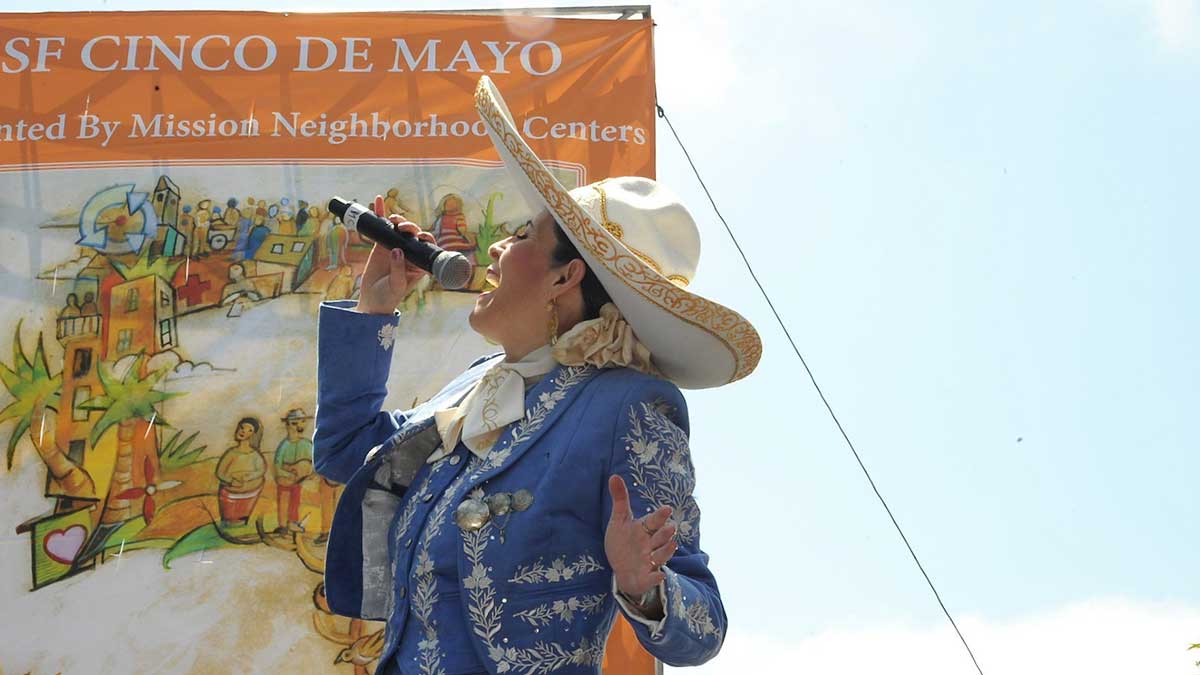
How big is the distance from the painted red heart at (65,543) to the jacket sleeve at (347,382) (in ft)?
4.99

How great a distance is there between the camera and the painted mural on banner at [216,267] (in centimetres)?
379

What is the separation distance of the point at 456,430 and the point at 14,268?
6.94ft

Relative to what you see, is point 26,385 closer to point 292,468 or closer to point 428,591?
point 292,468

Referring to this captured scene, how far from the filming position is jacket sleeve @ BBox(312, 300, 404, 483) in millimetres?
2553

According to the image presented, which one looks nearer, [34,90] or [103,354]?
[103,354]

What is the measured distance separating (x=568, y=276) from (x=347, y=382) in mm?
438

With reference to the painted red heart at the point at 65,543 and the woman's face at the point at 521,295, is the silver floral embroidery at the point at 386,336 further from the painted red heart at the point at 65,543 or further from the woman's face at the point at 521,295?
the painted red heart at the point at 65,543

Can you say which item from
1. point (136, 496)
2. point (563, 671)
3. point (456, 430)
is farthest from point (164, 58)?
point (563, 671)

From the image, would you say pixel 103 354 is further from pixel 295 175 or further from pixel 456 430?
pixel 456 430

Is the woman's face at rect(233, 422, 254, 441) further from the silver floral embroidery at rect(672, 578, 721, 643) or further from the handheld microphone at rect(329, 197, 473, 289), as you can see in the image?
the silver floral embroidery at rect(672, 578, 721, 643)

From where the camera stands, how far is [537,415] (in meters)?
2.35

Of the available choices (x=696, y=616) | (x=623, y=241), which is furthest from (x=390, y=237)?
(x=696, y=616)

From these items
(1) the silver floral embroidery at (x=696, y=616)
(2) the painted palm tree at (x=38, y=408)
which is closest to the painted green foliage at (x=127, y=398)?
(2) the painted palm tree at (x=38, y=408)

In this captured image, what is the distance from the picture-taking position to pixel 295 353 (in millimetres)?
3992
